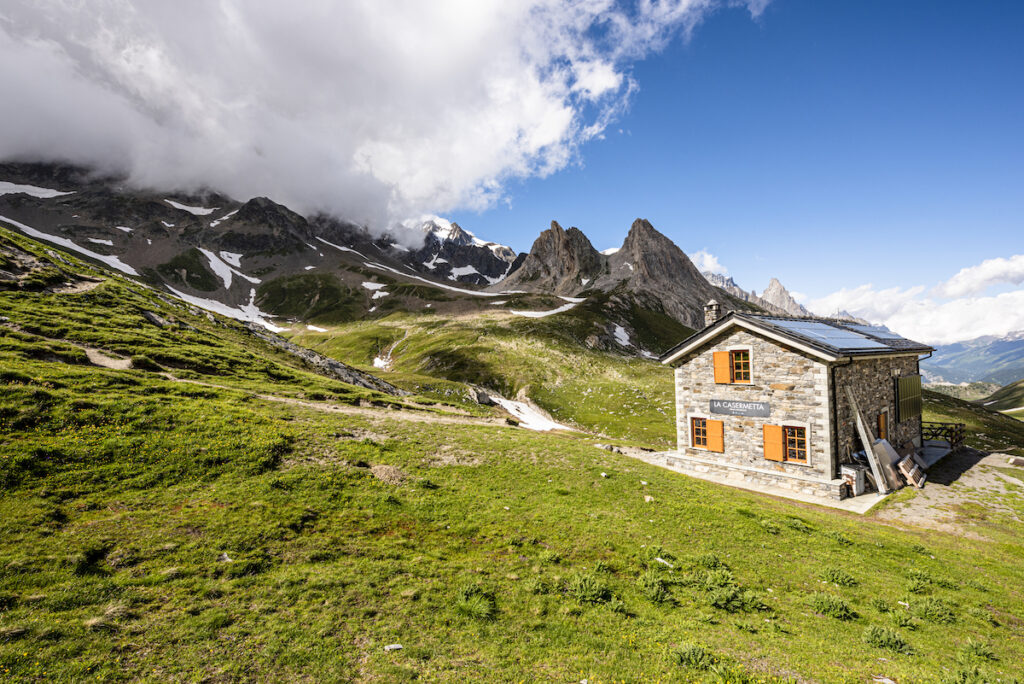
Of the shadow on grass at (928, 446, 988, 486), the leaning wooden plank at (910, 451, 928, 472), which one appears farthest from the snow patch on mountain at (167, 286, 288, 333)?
the shadow on grass at (928, 446, 988, 486)

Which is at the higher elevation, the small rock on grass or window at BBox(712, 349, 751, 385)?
window at BBox(712, 349, 751, 385)

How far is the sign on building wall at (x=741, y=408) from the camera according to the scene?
83.7ft

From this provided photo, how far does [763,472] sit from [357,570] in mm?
25617

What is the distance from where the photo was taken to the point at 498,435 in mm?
25125

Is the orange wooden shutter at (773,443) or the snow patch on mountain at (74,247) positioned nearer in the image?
the orange wooden shutter at (773,443)

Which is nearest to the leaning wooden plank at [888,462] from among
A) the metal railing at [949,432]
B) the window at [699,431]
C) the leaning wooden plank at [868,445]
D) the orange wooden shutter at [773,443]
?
the leaning wooden plank at [868,445]

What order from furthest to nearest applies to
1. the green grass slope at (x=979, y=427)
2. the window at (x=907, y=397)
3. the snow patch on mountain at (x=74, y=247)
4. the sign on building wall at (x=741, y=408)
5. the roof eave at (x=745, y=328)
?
the snow patch on mountain at (x=74, y=247) → the green grass slope at (x=979, y=427) → the window at (x=907, y=397) → the sign on building wall at (x=741, y=408) → the roof eave at (x=745, y=328)

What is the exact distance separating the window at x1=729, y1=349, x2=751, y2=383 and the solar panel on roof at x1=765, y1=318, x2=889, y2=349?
2.70 m

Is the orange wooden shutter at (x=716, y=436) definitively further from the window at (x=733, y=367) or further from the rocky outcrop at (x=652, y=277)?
the rocky outcrop at (x=652, y=277)

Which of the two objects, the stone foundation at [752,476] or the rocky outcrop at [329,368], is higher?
the rocky outcrop at [329,368]

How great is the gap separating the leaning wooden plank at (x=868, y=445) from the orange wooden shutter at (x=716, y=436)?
24.6 ft

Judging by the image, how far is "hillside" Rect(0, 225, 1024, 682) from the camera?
7672 millimetres

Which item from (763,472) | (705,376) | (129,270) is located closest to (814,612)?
(763,472)

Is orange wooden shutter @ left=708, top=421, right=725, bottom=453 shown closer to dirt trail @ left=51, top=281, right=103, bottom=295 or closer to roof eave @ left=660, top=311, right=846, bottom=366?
roof eave @ left=660, top=311, right=846, bottom=366
